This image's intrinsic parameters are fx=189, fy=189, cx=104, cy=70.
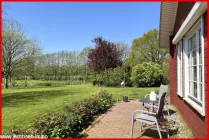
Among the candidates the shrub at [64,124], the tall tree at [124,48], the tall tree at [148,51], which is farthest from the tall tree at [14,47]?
the shrub at [64,124]

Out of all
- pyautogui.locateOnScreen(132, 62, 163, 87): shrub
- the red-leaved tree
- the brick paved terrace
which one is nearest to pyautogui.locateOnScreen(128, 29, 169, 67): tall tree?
the red-leaved tree

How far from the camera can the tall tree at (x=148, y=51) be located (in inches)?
1037

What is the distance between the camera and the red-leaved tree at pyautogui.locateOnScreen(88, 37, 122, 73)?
2115cm

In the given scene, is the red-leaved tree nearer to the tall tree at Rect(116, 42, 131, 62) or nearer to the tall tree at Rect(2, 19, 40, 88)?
the tall tree at Rect(116, 42, 131, 62)

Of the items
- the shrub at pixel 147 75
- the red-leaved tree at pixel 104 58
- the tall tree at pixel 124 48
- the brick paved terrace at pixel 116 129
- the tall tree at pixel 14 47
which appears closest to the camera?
the brick paved terrace at pixel 116 129

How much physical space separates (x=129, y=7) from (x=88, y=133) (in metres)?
7.24

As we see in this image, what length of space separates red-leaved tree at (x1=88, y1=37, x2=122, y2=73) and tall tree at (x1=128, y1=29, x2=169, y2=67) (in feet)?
17.3

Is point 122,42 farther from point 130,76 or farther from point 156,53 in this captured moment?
point 130,76

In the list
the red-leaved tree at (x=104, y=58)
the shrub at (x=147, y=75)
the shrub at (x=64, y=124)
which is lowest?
the shrub at (x=64, y=124)

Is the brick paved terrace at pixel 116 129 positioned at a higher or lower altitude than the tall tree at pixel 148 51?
lower

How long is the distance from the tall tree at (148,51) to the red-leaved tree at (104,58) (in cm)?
526

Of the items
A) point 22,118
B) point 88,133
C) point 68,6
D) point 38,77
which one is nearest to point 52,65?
point 38,77

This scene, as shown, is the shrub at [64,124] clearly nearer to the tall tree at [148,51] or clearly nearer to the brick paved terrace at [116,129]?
the brick paved terrace at [116,129]

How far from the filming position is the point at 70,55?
1273 inches
